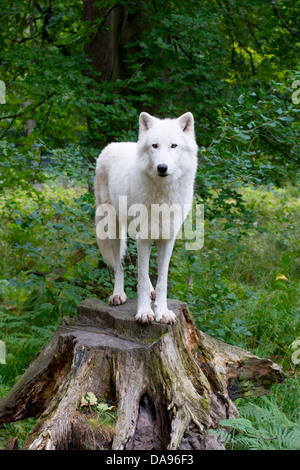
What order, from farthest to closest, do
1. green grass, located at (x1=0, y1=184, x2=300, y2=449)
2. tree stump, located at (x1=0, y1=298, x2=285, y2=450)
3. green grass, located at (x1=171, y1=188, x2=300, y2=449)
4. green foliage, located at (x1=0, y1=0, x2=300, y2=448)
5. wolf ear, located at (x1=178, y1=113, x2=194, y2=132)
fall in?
1. green foliage, located at (x1=0, y1=0, x2=300, y2=448)
2. green grass, located at (x1=0, y1=184, x2=300, y2=449)
3. wolf ear, located at (x1=178, y1=113, x2=194, y2=132)
4. green grass, located at (x1=171, y1=188, x2=300, y2=449)
5. tree stump, located at (x1=0, y1=298, x2=285, y2=450)

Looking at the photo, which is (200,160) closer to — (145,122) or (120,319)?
(145,122)

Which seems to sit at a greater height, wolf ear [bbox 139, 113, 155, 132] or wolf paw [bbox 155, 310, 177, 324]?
wolf ear [bbox 139, 113, 155, 132]

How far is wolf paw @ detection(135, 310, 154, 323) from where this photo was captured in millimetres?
3287

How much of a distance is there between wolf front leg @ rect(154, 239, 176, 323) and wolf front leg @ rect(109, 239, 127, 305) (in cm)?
52

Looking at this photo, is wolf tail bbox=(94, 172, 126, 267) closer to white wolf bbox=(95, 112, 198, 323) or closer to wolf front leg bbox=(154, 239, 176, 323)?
white wolf bbox=(95, 112, 198, 323)

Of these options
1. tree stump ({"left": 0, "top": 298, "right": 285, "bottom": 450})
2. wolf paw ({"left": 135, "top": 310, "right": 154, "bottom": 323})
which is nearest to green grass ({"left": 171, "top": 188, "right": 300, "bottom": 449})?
tree stump ({"left": 0, "top": 298, "right": 285, "bottom": 450})

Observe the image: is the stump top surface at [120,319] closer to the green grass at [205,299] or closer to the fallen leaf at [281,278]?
the green grass at [205,299]

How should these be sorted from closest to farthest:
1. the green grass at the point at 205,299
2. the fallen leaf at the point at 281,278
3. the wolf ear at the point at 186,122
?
the wolf ear at the point at 186,122
the green grass at the point at 205,299
the fallen leaf at the point at 281,278

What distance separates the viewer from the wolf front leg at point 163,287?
3355 millimetres

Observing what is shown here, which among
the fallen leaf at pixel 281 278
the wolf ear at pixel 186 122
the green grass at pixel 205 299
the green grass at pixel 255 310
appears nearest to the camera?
the green grass at pixel 255 310

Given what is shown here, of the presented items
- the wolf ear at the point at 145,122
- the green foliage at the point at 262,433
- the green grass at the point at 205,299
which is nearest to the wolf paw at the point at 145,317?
the green foliage at the point at 262,433

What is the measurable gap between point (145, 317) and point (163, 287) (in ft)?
1.22

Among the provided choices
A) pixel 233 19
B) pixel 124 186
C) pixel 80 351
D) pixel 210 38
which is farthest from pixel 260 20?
pixel 80 351

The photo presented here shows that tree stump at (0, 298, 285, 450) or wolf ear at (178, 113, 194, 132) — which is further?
wolf ear at (178, 113, 194, 132)
